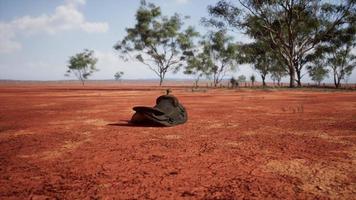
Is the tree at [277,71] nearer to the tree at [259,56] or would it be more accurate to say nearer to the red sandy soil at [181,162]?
the tree at [259,56]

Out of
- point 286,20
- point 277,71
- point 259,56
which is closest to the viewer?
point 286,20

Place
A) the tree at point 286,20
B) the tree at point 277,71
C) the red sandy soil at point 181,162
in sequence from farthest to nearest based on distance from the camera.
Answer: the tree at point 277,71, the tree at point 286,20, the red sandy soil at point 181,162

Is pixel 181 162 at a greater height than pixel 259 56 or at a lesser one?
lesser

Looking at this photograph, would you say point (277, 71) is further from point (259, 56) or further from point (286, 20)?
point (286, 20)

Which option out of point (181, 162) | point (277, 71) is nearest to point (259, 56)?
point (277, 71)

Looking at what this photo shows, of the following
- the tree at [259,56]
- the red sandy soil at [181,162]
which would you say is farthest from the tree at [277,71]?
the red sandy soil at [181,162]

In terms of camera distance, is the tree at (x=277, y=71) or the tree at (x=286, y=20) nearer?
the tree at (x=286, y=20)

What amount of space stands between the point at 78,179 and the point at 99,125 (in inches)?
226

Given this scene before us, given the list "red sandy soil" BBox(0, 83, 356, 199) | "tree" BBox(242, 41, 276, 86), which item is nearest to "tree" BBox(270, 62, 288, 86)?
"tree" BBox(242, 41, 276, 86)

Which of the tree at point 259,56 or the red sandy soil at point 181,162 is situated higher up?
the tree at point 259,56

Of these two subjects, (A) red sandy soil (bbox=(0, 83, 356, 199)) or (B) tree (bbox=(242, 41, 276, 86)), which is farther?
(B) tree (bbox=(242, 41, 276, 86))

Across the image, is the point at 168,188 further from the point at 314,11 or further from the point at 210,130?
the point at 314,11

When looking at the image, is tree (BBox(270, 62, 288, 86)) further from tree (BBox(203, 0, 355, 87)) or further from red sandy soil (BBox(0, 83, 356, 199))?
red sandy soil (BBox(0, 83, 356, 199))

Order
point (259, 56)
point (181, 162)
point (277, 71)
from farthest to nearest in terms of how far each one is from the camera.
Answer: point (277, 71) → point (259, 56) → point (181, 162)
